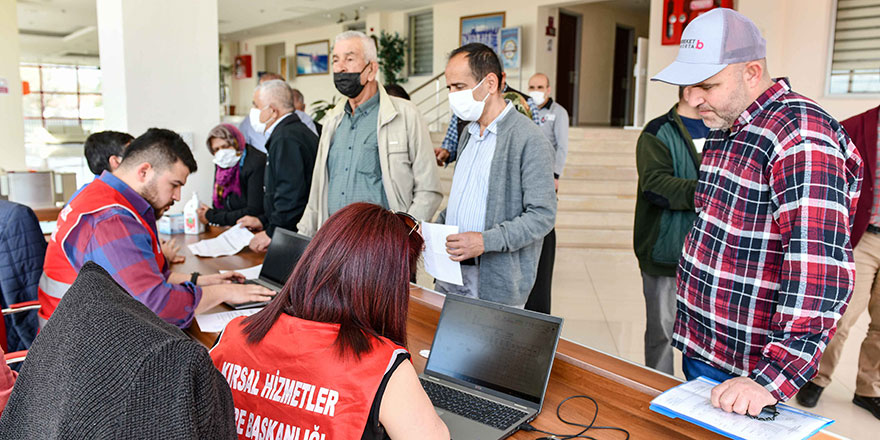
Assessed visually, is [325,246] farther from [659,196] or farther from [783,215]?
[659,196]

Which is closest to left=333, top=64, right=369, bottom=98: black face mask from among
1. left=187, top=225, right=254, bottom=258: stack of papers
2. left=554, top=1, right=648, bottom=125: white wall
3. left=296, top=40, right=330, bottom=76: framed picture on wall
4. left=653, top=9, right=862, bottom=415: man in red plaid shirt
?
left=187, top=225, right=254, bottom=258: stack of papers

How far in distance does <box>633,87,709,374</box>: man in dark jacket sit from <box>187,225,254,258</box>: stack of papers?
1.78 meters

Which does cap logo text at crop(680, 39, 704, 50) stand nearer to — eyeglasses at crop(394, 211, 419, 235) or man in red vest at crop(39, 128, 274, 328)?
eyeglasses at crop(394, 211, 419, 235)

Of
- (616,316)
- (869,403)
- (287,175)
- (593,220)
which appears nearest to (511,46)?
(593,220)

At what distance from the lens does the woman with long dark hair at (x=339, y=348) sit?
1.00 metres

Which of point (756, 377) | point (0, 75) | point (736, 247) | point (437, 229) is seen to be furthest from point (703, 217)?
point (0, 75)

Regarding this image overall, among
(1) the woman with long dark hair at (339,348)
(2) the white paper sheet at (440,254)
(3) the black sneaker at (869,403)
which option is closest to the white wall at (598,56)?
(3) the black sneaker at (869,403)

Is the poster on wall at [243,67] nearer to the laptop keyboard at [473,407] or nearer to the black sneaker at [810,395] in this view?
the black sneaker at [810,395]

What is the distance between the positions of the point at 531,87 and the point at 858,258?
290cm

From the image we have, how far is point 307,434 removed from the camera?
3.31 feet

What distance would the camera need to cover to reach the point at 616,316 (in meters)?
4.12

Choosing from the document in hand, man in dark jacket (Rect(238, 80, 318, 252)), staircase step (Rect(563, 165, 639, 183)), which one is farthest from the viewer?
staircase step (Rect(563, 165, 639, 183))

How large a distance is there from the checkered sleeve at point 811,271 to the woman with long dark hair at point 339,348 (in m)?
0.66

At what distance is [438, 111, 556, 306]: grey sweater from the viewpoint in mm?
1944
